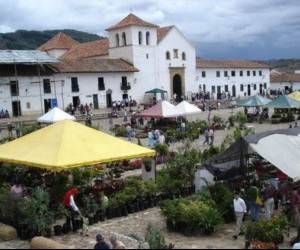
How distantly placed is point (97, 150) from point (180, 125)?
17.3 m

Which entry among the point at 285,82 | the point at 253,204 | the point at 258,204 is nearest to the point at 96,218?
the point at 253,204

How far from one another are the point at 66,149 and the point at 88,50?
46291 millimetres

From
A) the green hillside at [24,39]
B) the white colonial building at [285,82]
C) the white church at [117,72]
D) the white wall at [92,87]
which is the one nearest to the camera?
the white church at [117,72]

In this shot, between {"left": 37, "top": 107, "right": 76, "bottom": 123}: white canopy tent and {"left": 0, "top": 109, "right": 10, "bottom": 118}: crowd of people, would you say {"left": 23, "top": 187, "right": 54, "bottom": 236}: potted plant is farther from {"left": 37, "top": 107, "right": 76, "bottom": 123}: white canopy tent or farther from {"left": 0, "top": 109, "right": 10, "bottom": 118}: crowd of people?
{"left": 0, "top": 109, "right": 10, "bottom": 118}: crowd of people

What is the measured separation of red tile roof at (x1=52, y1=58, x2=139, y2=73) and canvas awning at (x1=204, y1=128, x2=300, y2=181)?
106ft

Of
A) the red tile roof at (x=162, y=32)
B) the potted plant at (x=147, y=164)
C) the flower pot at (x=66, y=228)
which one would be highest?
the red tile roof at (x=162, y=32)

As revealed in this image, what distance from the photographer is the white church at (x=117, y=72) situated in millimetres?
42625

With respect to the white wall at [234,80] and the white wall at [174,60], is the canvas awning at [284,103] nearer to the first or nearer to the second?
the white wall at [174,60]

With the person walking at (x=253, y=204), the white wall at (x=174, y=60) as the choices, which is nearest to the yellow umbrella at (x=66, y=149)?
the person walking at (x=253, y=204)

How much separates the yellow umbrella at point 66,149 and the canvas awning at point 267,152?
2.26 meters

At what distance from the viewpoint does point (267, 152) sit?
13.4m

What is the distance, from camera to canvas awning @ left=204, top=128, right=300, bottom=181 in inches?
520

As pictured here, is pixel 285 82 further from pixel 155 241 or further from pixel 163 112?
pixel 155 241

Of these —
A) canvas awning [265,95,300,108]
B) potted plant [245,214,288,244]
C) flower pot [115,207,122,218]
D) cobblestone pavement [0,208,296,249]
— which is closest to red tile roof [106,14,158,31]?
canvas awning [265,95,300,108]
